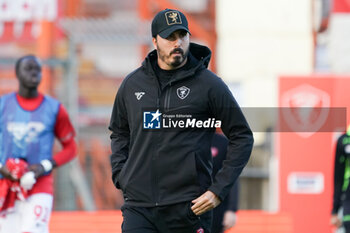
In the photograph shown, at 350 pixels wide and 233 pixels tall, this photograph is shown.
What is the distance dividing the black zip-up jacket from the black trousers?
0.15 feet

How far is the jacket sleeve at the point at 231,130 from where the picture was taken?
545cm

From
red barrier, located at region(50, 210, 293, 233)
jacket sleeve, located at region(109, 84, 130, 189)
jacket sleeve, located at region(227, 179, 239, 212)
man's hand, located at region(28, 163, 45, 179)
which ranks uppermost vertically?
jacket sleeve, located at region(109, 84, 130, 189)

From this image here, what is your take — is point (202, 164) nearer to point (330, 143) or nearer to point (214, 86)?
point (214, 86)

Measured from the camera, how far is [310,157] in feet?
39.7

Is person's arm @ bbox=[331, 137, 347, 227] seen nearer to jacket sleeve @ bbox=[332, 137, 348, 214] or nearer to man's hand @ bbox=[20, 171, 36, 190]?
jacket sleeve @ bbox=[332, 137, 348, 214]

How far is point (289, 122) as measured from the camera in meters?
12.1

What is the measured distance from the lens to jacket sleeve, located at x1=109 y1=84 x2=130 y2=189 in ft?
18.7

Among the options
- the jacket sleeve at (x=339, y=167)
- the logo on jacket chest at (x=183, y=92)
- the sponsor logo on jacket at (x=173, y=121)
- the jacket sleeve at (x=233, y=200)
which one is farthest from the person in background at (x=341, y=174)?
the logo on jacket chest at (x=183, y=92)

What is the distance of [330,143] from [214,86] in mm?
6924

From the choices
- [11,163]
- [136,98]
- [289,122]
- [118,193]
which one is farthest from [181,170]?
[118,193]

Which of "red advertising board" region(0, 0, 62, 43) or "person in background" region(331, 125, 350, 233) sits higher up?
"red advertising board" region(0, 0, 62, 43)

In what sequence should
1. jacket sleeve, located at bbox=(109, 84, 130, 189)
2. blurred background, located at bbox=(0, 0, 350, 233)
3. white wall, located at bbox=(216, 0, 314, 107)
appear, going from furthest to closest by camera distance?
white wall, located at bbox=(216, 0, 314, 107) → blurred background, located at bbox=(0, 0, 350, 233) → jacket sleeve, located at bbox=(109, 84, 130, 189)

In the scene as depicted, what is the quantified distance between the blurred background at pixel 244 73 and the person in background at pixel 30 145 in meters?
3.16

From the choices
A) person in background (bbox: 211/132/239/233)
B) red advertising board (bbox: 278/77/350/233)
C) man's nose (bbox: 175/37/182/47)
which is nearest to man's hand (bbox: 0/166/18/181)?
person in background (bbox: 211/132/239/233)
